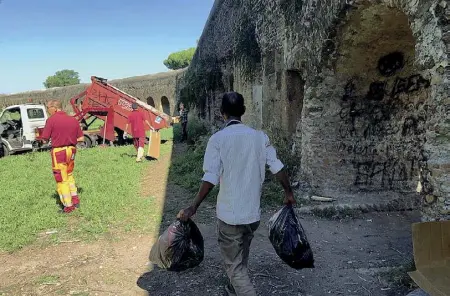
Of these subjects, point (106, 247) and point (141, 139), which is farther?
point (141, 139)

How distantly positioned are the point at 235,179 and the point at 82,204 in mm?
4297

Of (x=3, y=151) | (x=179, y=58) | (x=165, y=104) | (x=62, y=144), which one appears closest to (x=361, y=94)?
(x=62, y=144)

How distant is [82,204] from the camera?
6.42 m

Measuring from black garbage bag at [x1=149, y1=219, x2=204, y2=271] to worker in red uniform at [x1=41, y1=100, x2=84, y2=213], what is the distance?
128 inches

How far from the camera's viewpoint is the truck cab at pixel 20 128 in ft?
42.9

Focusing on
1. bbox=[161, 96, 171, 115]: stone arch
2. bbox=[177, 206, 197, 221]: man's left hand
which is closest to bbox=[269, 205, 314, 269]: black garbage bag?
bbox=[177, 206, 197, 221]: man's left hand

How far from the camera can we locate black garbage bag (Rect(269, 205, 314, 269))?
3.16 metres

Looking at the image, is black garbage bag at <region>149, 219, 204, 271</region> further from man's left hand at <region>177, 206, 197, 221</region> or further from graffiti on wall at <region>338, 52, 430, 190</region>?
graffiti on wall at <region>338, 52, 430, 190</region>

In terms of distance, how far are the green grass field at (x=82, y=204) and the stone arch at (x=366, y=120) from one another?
282 centimetres

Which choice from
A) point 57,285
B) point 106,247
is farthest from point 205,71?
point 57,285

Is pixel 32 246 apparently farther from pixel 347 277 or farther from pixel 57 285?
pixel 347 277

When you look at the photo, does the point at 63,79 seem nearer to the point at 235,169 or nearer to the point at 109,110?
the point at 109,110

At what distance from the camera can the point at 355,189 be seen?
6.21m

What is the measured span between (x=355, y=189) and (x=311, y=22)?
2.64 meters
